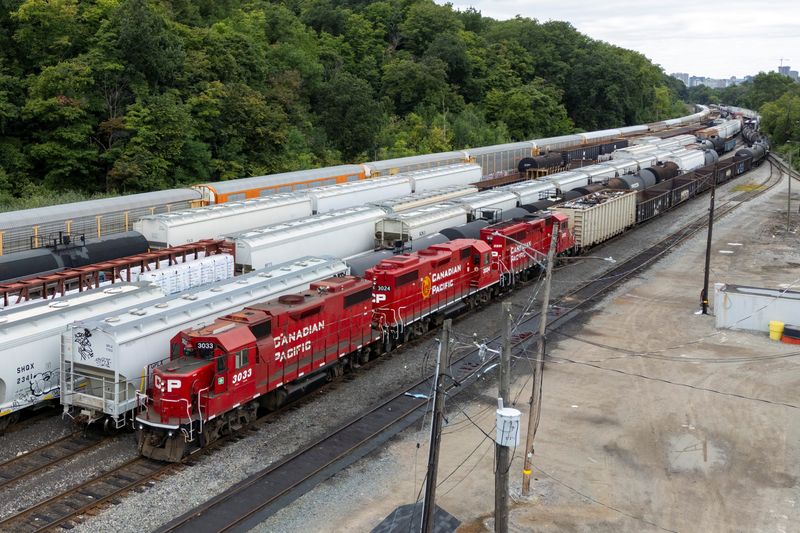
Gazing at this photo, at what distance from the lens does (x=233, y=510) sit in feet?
58.2

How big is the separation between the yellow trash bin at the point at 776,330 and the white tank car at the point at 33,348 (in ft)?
83.1

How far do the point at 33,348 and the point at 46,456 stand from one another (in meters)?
3.05

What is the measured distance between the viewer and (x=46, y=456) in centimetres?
2033

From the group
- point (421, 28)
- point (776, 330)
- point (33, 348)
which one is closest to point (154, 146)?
point (33, 348)

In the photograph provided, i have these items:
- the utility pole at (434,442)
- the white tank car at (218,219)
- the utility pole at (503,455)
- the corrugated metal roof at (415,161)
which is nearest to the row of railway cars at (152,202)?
the corrugated metal roof at (415,161)

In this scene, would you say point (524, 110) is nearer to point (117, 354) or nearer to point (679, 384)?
point (679, 384)

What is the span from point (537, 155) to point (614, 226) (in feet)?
98.7

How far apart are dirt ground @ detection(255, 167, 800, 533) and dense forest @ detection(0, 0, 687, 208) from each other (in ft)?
107

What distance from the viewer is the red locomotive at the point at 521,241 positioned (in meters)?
35.8

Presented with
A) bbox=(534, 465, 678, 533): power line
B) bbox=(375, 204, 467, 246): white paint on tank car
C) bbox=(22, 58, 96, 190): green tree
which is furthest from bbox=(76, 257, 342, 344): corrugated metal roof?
bbox=(22, 58, 96, 190): green tree

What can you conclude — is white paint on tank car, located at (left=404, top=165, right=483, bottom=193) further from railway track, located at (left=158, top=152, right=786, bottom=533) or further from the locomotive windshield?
the locomotive windshield

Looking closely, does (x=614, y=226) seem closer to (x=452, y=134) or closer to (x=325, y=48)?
(x=452, y=134)

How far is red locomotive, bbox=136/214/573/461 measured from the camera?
65.2 ft

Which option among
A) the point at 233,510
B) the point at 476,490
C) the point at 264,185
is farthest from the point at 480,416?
the point at 264,185
